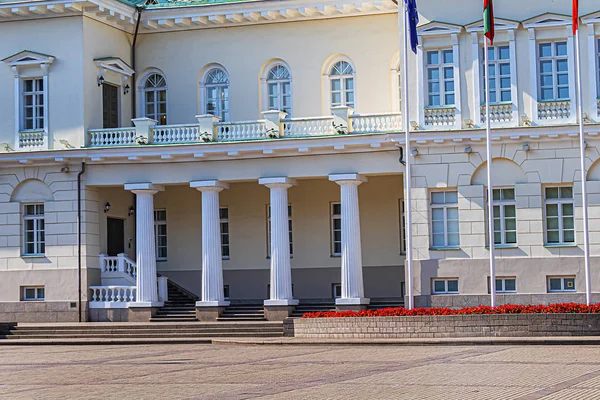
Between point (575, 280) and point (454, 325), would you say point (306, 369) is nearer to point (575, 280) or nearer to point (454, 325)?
point (454, 325)

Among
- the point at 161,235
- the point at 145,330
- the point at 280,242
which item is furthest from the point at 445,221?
the point at 161,235

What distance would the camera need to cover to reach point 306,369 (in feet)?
75.9

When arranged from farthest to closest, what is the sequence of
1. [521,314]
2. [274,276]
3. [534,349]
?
[274,276], [521,314], [534,349]

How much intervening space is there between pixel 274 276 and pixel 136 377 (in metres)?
16.7

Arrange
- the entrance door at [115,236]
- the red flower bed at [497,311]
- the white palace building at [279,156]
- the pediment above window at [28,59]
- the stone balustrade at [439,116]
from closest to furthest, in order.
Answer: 1. the red flower bed at [497,311]
2. the white palace building at [279,156]
3. the stone balustrade at [439,116]
4. the pediment above window at [28,59]
5. the entrance door at [115,236]

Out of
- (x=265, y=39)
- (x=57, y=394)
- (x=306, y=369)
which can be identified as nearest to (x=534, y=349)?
(x=306, y=369)

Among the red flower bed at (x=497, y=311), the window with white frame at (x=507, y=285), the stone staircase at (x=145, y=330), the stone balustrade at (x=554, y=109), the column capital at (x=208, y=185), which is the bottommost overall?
the stone staircase at (x=145, y=330)

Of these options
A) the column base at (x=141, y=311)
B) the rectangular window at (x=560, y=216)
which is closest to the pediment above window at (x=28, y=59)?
the column base at (x=141, y=311)

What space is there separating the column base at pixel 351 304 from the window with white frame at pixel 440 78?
697cm

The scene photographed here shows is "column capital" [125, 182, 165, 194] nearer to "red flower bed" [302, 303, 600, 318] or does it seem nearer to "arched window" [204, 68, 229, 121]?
"arched window" [204, 68, 229, 121]

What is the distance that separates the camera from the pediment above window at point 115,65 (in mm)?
41562

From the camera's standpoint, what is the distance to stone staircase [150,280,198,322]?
3994cm

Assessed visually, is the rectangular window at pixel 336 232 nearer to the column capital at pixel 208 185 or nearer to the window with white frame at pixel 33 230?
the column capital at pixel 208 185

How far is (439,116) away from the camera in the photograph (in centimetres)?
3784
